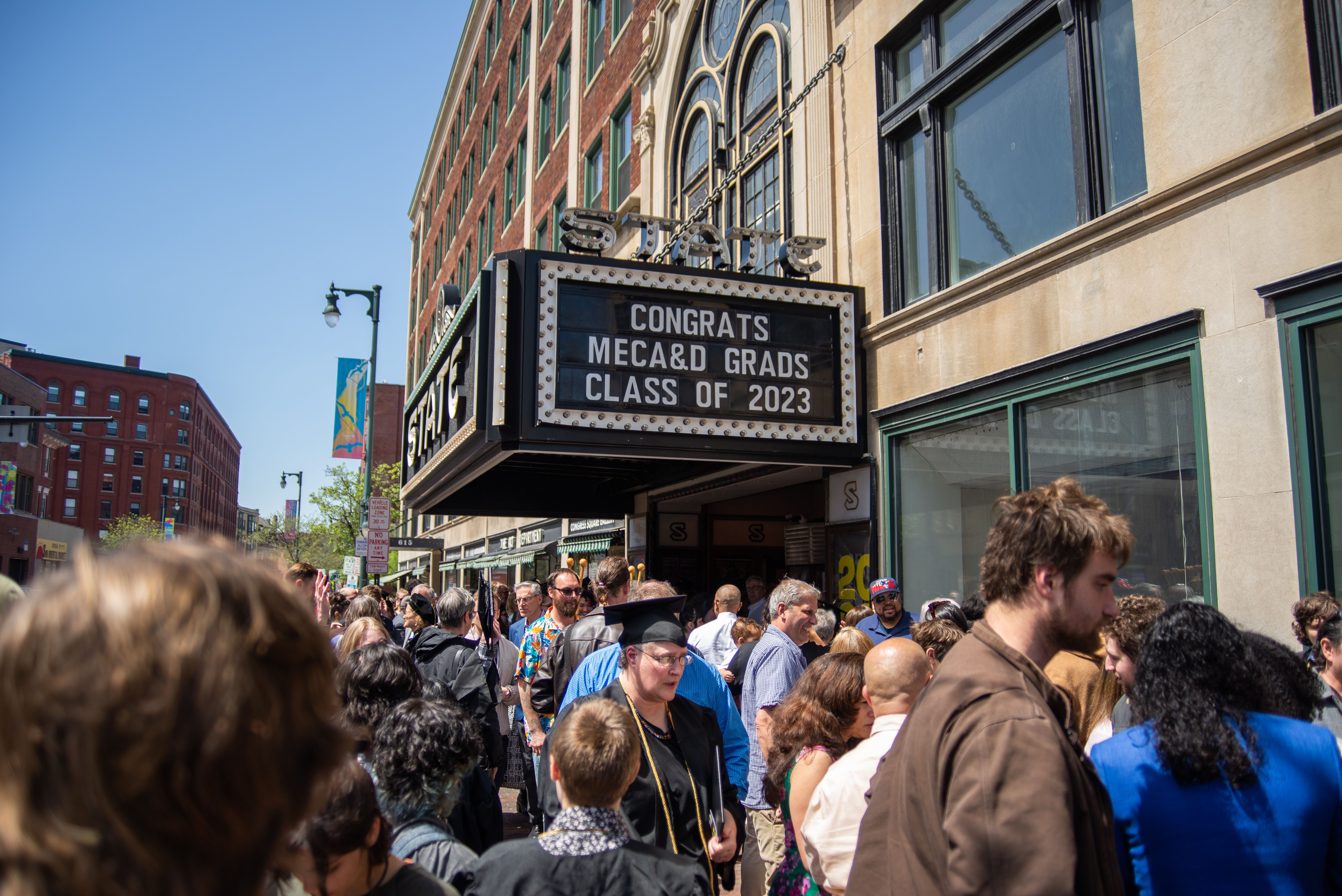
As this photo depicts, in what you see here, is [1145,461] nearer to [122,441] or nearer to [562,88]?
[562,88]

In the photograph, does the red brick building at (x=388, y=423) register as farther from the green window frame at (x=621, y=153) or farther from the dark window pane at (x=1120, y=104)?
the dark window pane at (x=1120, y=104)

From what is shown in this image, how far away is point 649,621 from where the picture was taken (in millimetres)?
4043

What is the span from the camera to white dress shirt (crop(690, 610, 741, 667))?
24.9 ft

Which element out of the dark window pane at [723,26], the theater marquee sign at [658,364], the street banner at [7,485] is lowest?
the theater marquee sign at [658,364]

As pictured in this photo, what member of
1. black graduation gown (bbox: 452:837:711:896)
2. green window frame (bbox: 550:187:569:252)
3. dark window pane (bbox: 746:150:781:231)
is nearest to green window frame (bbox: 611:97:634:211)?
green window frame (bbox: 550:187:569:252)

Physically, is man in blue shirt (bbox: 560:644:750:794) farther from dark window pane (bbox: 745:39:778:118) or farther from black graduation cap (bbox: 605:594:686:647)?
dark window pane (bbox: 745:39:778:118)

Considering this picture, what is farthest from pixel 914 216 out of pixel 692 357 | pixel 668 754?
pixel 668 754

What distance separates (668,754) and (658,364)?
5593 millimetres

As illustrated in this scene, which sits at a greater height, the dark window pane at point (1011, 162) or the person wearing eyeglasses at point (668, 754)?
the dark window pane at point (1011, 162)

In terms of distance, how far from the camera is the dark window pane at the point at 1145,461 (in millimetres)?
6234

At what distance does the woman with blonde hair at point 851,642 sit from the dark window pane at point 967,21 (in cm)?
620

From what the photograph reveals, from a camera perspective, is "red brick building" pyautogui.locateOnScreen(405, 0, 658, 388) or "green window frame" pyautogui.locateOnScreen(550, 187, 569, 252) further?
"green window frame" pyautogui.locateOnScreen(550, 187, 569, 252)

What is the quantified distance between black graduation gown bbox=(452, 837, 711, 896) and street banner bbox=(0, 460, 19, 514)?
181 ft

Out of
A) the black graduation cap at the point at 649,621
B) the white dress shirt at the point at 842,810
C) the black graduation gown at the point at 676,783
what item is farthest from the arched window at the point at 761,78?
the white dress shirt at the point at 842,810
